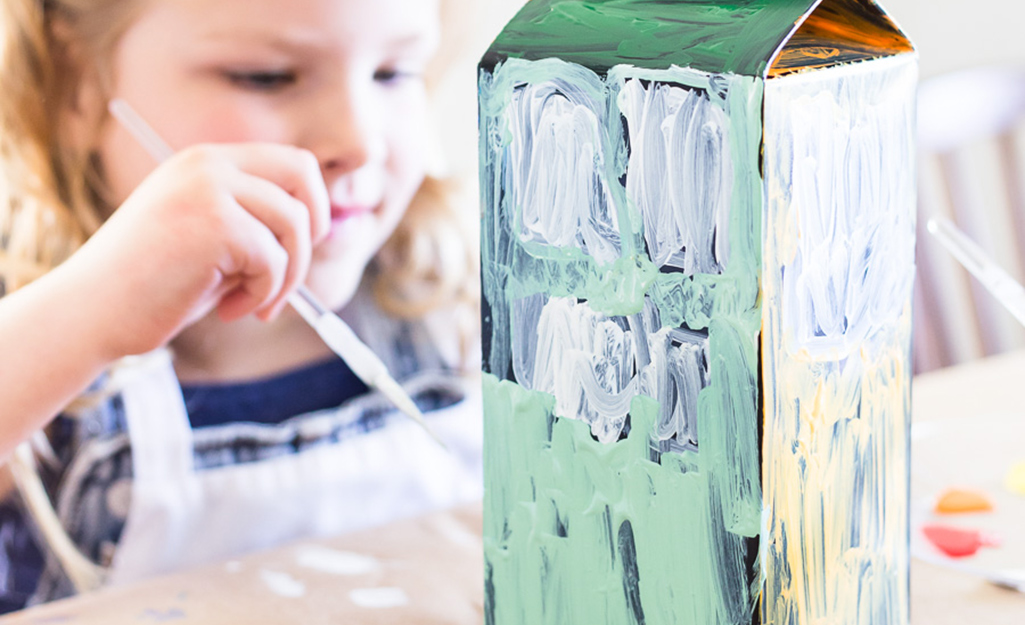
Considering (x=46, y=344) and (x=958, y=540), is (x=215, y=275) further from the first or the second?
(x=958, y=540)

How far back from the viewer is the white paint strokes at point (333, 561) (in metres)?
0.59

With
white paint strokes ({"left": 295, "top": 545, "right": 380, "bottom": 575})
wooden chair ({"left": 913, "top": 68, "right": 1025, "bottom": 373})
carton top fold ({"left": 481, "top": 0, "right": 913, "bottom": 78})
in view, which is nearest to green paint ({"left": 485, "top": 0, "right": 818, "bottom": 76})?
carton top fold ({"left": 481, "top": 0, "right": 913, "bottom": 78})

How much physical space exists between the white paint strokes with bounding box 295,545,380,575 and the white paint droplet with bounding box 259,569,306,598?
0.05 feet

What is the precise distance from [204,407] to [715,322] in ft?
1.63

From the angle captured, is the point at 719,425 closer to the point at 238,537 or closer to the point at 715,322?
the point at 715,322

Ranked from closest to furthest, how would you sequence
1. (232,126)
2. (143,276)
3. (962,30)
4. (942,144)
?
1. (143,276)
2. (232,126)
3. (942,144)
4. (962,30)

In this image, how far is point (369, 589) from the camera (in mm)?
569

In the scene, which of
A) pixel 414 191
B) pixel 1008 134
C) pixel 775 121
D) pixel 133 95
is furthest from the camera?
pixel 1008 134

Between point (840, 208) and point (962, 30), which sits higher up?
point (962, 30)

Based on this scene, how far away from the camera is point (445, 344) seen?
87 centimetres

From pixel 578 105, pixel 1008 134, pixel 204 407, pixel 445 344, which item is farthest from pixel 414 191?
pixel 1008 134

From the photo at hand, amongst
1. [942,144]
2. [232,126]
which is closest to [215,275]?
[232,126]

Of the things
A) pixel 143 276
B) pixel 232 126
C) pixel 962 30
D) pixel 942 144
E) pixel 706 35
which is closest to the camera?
pixel 706 35

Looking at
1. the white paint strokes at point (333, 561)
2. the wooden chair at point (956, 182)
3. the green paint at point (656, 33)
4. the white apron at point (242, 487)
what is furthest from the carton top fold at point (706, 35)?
the wooden chair at point (956, 182)
